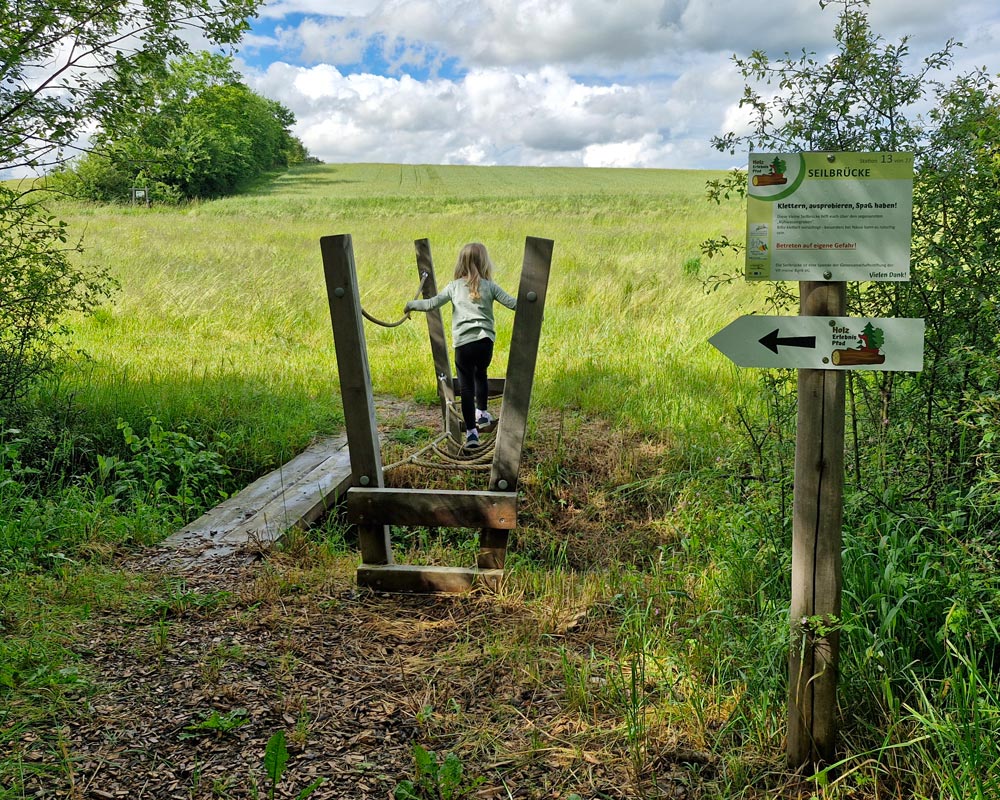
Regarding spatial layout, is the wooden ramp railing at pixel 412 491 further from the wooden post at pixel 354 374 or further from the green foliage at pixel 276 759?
the green foliage at pixel 276 759

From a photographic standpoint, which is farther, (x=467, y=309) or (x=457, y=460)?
(x=467, y=309)

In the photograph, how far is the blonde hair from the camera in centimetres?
578

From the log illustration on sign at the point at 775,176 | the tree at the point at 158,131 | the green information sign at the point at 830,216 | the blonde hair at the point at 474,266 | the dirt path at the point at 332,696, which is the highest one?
the tree at the point at 158,131

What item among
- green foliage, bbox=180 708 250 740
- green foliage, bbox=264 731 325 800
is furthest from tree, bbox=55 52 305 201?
green foliage, bbox=264 731 325 800

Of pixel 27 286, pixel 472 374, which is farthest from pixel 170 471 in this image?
pixel 472 374

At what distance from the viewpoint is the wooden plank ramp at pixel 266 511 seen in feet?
15.9

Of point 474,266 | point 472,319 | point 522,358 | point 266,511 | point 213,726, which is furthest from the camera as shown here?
point 472,319

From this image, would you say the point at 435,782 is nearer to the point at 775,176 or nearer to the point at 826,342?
the point at 826,342

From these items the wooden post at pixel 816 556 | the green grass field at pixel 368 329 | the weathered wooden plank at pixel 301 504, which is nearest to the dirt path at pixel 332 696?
the wooden post at pixel 816 556

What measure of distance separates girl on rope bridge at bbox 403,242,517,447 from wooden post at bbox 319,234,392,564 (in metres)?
1.41

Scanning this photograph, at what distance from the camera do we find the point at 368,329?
11.4 m

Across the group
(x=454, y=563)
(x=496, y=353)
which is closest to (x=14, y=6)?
(x=454, y=563)

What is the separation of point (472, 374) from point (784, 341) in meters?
3.92

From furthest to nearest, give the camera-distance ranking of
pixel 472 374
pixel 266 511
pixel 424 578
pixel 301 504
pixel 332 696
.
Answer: pixel 472 374, pixel 301 504, pixel 266 511, pixel 424 578, pixel 332 696
